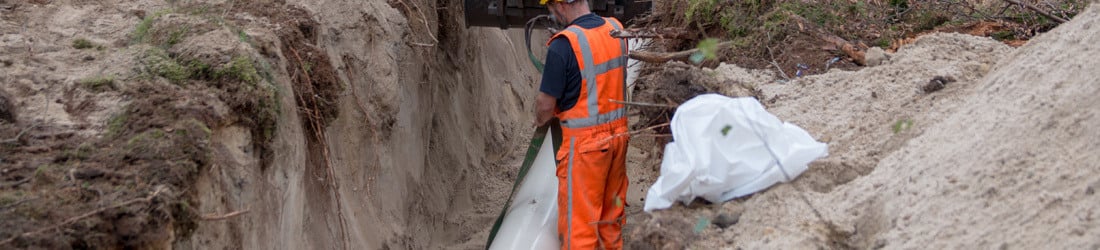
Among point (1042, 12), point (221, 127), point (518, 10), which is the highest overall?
point (221, 127)

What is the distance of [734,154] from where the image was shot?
11.8 ft

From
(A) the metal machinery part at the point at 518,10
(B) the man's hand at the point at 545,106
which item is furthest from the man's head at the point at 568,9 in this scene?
(A) the metal machinery part at the point at 518,10

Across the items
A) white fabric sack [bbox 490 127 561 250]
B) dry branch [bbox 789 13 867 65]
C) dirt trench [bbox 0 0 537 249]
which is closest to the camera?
dirt trench [bbox 0 0 537 249]

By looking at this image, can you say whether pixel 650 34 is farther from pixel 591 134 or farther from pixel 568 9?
pixel 591 134

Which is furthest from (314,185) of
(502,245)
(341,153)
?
(502,245)

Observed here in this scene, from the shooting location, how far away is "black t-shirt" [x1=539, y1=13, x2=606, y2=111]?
4.38 metres

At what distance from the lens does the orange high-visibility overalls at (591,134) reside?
4414 mm

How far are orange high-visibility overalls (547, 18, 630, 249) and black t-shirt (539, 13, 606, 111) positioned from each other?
3 cm

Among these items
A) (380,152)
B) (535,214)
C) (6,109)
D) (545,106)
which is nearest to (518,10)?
(380,152)

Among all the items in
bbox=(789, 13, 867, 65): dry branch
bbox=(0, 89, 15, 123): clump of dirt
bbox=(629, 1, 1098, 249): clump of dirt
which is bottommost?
bbox=(789, 13, 867, 65): dry branch

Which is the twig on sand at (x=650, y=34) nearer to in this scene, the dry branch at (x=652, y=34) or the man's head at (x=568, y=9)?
the dry branch at (x=652, y=34)

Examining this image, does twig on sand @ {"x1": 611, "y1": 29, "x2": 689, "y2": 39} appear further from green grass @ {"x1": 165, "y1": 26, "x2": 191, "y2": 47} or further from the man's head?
green grass @ {"x1": 165, "y1": 26, "x2": 191, "y2": 47}

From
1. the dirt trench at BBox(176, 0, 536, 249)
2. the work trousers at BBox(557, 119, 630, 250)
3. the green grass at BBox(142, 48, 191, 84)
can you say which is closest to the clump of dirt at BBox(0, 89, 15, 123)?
the green grass at BBox(142, 48, 191, 84)

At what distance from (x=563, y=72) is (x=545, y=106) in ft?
0.70
